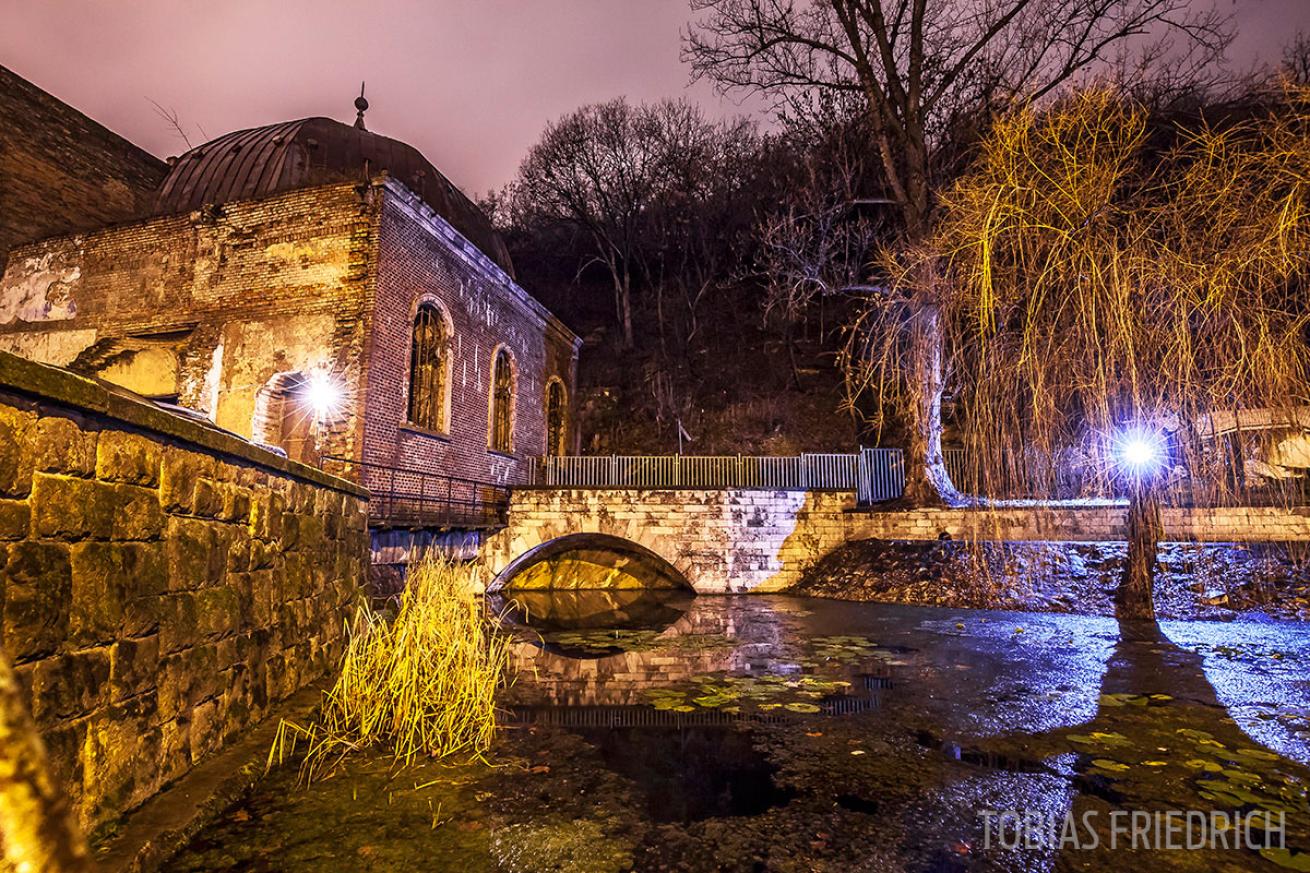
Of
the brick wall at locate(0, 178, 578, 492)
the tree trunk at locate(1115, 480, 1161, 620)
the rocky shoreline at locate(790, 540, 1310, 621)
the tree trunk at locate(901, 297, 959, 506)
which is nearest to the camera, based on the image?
the tree trunk at locate(901, 297, 959, 506)

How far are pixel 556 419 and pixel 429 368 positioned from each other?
700 cm

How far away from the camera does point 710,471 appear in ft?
55.5

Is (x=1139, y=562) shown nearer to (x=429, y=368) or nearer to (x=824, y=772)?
(x=824, y=772)

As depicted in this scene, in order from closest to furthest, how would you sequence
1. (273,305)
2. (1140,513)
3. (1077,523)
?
1. (1140,513)
2. (1077,523)
3. (273,305)

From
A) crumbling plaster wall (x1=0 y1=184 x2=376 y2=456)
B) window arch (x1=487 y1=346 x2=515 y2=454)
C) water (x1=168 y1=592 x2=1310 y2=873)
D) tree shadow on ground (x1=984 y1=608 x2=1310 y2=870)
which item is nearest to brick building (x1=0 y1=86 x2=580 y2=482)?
crumbling plaster wall (x1=0 y1=184 x2=376 y2=456)

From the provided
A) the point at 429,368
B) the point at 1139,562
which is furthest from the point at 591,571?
the point at 1139,562

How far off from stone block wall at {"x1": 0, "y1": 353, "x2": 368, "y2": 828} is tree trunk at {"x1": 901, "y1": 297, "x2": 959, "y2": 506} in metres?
6.12

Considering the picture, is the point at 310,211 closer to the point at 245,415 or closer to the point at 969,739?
the point at 245,415

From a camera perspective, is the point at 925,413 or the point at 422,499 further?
the point at 422,499

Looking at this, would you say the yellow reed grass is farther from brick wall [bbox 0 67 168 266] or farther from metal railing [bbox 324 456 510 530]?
brick wall [bbox 0 67 168 266]

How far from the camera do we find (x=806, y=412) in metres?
24.4

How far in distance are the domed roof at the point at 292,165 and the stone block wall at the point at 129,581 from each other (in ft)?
39.4

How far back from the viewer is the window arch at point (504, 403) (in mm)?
16281

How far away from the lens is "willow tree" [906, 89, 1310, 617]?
4.64 m
